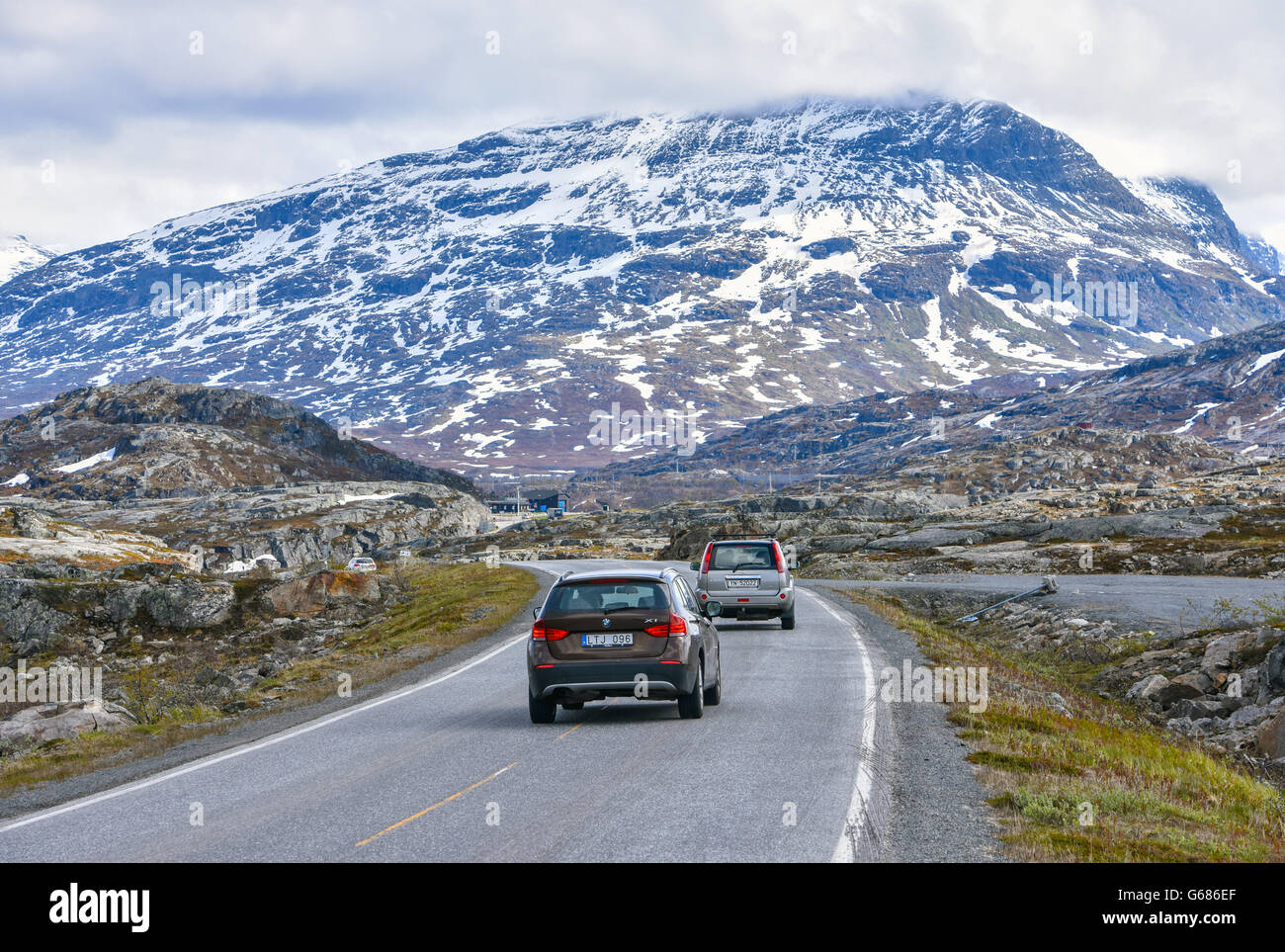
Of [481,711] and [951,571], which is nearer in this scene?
[481,711]

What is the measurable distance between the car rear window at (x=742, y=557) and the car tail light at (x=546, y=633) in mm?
15433

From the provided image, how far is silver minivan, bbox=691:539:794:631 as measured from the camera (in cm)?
2930

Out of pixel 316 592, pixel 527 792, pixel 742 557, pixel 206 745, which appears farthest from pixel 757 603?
pixel 316 592

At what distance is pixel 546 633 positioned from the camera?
48.5ft

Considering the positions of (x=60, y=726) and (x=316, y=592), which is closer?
(x=60, y=726)

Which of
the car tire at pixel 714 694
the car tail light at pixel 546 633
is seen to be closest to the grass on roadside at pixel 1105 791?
the car tire at pixel 714 694

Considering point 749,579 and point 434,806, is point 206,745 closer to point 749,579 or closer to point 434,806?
point 434,806

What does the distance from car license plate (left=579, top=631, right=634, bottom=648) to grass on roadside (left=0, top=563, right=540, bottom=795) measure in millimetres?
5816

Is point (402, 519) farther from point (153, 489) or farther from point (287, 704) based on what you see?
point (287, 704)

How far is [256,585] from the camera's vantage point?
49.6 metres

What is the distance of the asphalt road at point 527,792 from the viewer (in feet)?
28.9

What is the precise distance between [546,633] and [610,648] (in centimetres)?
85
